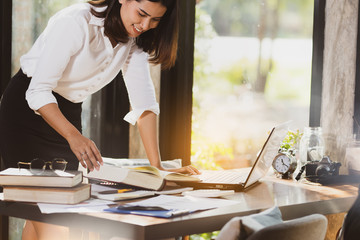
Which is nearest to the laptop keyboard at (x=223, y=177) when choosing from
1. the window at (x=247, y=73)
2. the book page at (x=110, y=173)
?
the book page at (x=110, y=173)

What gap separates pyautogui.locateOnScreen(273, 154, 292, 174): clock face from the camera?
93.0 inches

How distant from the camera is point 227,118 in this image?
3.33 meters

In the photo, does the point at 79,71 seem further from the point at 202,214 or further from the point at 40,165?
the point at 202,214

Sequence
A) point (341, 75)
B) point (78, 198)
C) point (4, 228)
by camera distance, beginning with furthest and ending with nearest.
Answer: point (341, 75)
point (4, 228)
point (78, 198)

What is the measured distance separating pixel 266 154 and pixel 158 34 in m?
0.66

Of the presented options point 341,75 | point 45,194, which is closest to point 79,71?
point 45,194

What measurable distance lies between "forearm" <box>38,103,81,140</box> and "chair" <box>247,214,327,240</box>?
0.78 meters

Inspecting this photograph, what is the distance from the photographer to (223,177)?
210 cm

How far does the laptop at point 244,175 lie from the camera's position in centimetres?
192

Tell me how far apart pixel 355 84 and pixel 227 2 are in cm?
87

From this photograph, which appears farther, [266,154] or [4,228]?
[4,228]

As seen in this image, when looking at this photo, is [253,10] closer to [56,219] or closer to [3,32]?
[3,32]

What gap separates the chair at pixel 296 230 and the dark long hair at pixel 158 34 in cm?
102

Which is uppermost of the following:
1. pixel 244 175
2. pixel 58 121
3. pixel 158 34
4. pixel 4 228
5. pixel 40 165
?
pixel 158 34
